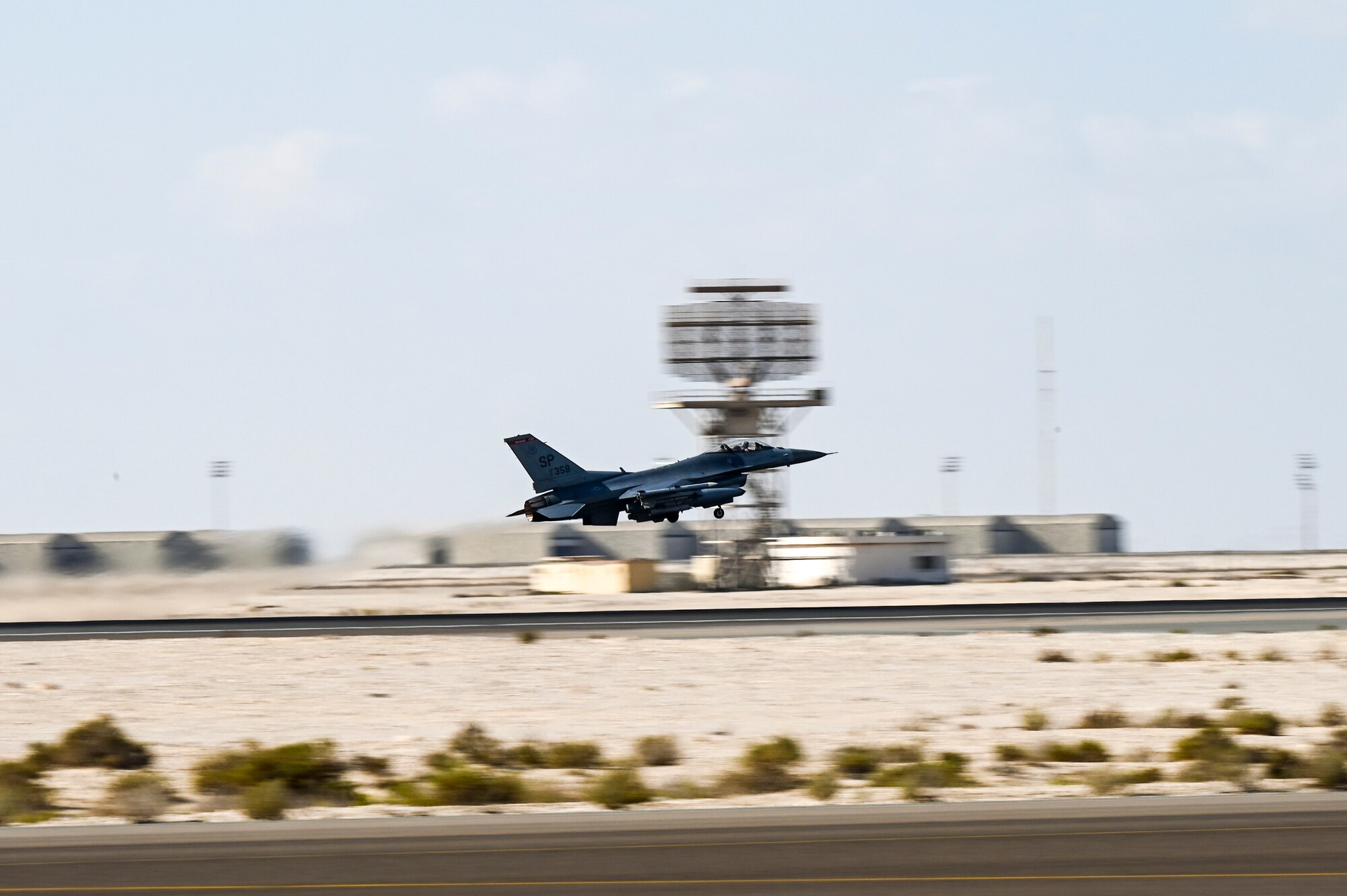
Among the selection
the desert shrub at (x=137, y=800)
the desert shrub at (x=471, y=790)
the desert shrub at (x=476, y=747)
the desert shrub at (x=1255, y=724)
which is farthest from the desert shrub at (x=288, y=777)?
the desert shrub at (x=1255, y=724)

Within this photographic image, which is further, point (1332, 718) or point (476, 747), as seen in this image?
point (1332, 718)

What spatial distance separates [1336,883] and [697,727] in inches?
691

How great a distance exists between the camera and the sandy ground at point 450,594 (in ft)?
176

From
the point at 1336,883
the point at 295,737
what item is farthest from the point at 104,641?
the point at 1336,883

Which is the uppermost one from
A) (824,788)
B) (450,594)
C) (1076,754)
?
(824,788)

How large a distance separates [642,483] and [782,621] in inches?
954

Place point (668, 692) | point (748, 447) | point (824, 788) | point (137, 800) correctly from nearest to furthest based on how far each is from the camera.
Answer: point (137, 800) < point (824, 788) < point (668, 692) < point (748, 447)

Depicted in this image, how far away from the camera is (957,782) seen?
72.4ft

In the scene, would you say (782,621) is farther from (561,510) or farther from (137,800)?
(137,800)

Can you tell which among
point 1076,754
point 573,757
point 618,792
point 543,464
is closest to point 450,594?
point 543,464

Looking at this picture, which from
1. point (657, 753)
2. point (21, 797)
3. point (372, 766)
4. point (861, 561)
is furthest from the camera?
point (861, 561)

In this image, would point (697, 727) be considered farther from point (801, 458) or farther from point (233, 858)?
point (801, 458)

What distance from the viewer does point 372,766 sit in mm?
25234

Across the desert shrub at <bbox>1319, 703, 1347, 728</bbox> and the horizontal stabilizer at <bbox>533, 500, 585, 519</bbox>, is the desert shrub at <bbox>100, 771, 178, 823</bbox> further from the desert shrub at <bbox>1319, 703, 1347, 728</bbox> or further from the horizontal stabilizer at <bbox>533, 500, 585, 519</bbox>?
the horizontal stabilizer at <bbox>533, 500, 585, 519</bbox>
